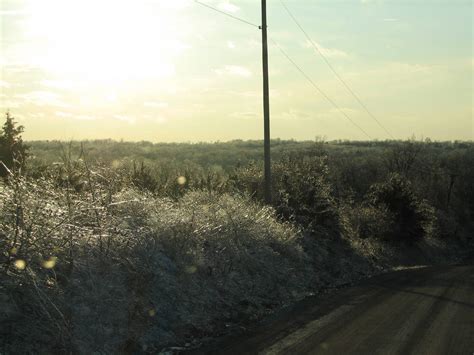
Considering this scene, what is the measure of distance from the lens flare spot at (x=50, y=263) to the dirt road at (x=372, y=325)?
9.46 feet

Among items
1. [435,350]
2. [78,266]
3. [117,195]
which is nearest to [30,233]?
[78,266]

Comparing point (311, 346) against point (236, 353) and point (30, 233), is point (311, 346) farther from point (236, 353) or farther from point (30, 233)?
A: point (30, 233)

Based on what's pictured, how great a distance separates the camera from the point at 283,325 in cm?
1074

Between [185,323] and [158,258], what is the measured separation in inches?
73.9

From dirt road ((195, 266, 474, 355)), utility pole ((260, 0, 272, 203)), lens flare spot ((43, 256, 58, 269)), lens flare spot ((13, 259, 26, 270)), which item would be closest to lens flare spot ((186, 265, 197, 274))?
dirt road ((195, 266, 474, 355))

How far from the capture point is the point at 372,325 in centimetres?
1050

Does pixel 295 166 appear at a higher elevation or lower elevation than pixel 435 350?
higher

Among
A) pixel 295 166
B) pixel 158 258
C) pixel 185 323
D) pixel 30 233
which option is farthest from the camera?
pixel 295 166

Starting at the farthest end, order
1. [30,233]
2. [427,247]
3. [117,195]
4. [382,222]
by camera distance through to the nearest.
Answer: [427,247] → [382,222] → [117,195] → [30,233]

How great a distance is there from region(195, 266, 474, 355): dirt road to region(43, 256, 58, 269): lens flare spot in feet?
9.46

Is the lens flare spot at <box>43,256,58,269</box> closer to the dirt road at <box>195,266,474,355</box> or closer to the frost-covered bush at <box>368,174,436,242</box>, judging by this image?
the dirt road at <box>195,266,474,355</box>

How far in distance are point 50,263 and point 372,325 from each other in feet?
20.0

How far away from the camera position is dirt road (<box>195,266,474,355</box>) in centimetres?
893

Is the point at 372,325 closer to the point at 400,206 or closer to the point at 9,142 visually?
the point at 9,142
